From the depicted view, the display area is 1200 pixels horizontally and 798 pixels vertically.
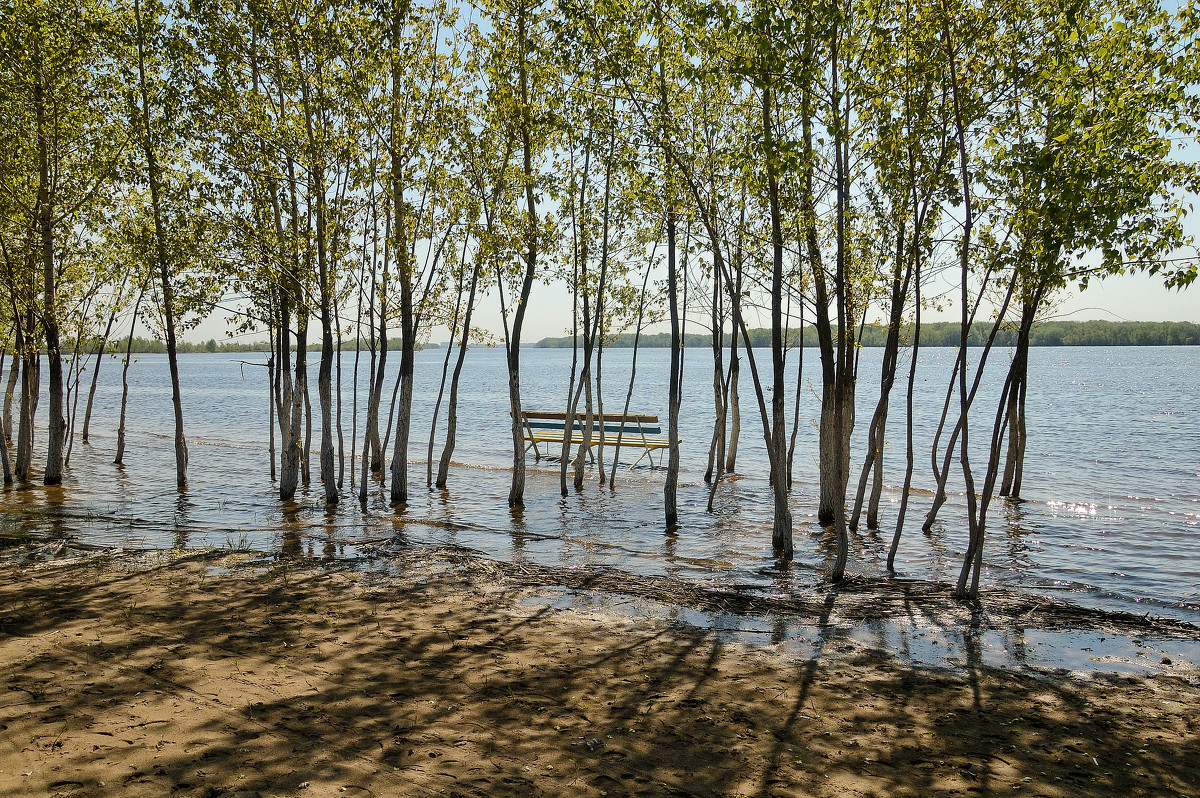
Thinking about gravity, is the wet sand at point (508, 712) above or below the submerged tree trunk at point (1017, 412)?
below

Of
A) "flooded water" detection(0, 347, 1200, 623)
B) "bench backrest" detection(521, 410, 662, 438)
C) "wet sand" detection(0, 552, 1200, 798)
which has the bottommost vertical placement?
"flooded water" detection(0, 347, 1200, 623)

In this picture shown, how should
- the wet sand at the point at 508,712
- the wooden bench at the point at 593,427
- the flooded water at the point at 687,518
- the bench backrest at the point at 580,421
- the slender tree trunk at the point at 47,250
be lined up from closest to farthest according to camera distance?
the wet sand at the point at 508,712
the flooded water at the point at 687,518
the slender tree trunk at the point at 47,250
the wooden bench at the point at 593,427
the bench backrest at the point at 580,421

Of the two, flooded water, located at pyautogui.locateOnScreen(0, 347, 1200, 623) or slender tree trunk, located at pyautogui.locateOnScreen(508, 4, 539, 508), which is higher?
slender tree trunk, located at pyautogui.locateOnScreen(508, 4, 539, 508)

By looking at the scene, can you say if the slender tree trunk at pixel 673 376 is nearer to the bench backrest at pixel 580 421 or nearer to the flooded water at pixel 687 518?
the flooded water at pixel 687 518

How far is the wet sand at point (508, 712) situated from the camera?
454 centimetres

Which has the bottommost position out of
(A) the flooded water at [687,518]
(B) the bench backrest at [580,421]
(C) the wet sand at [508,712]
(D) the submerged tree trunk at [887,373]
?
(A) the flooded water at [687,518]

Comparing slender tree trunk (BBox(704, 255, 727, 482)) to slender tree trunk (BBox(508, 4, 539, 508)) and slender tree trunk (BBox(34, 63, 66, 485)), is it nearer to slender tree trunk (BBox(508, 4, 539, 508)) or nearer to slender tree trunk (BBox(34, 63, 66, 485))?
slender tree trunk (BBox(508, 4, 539, 508))

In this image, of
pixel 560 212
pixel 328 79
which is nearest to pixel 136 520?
pixel 328 79

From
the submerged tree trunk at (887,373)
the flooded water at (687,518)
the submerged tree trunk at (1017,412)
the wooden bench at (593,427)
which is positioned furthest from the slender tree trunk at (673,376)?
the wooden bench at (593,427)

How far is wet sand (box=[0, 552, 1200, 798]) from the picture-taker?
4535 millimetres

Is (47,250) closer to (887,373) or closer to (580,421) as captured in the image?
(580,421)

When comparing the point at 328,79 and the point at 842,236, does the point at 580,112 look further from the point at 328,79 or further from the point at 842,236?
the point at 842,236

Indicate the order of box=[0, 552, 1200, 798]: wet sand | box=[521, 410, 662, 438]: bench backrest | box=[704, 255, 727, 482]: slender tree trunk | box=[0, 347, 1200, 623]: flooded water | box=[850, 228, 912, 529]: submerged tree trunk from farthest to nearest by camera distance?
1. box=[521, 410, 662, 438]: bench backrest
2. box=[704, 255, 727, 482]: slender tree trunk
3. box=[0, 347, 1200, 623]: flooded water
4. box=[850, 228, 912, 529]: submerged tree trunk
5. box=[0, 552, 1200, 798]: wet sand

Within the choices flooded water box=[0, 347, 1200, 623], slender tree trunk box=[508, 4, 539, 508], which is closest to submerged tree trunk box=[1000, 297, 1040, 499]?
flooded water box=[0, 347, 1200, 623]
